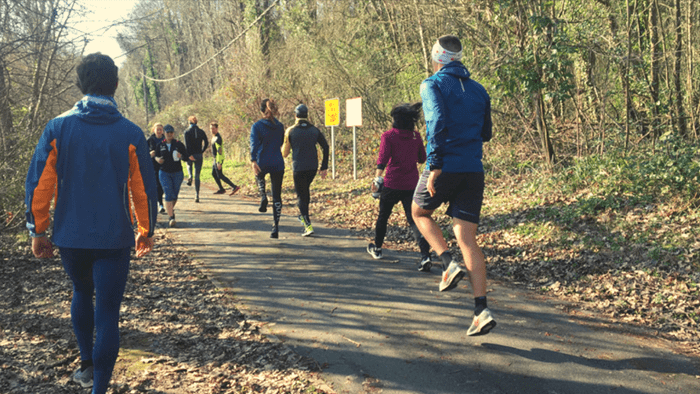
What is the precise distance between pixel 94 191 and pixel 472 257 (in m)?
2.85

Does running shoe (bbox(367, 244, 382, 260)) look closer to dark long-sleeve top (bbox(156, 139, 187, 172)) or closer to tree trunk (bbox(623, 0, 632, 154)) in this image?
dark long-sleeve top (bbox(156, 139, 187, 172))

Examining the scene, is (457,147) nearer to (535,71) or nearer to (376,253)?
(376,253)

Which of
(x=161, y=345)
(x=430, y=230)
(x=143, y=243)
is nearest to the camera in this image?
(x=143, y=243)

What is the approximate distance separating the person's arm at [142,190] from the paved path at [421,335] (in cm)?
157

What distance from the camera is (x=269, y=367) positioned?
3.97 m

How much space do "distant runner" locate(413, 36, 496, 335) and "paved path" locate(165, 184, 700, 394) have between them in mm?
476

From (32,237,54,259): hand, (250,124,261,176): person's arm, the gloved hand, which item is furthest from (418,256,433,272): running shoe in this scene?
(32,237,54,259): hand

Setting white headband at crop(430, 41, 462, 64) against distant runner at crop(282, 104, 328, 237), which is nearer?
white headband at crop(430, 41, 462, 64)

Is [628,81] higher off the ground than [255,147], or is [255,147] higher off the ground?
[628,81]

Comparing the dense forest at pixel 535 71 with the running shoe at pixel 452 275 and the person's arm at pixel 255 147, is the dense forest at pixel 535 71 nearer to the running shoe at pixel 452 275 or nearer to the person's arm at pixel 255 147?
the person's arm at pixel 255 147

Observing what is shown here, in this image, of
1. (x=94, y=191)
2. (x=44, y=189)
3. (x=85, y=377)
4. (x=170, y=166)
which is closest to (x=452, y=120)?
(x=94, y=191)

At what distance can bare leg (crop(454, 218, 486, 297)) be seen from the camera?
13.8ft

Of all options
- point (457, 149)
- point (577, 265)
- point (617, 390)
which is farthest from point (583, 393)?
point (577, 265)

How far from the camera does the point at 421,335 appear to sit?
4422mm
